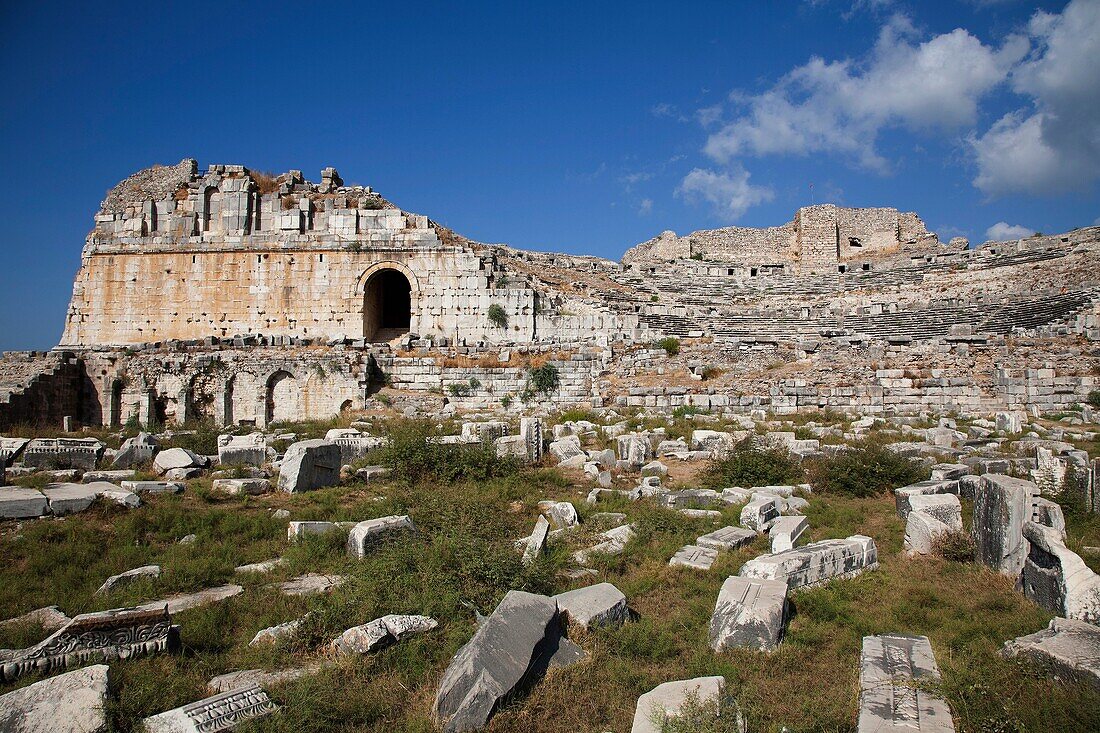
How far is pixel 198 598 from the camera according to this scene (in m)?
5.14

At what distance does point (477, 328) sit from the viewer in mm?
20766

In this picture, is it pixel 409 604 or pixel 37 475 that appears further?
pixel 37 475

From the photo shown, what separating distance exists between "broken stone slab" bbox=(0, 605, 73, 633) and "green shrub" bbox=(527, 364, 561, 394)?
44.0 feet

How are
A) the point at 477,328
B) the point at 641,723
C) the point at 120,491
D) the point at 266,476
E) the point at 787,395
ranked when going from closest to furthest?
the point at 641,723 < the point at 120,491 < the point at 266,476 < the point at 787,395 < the point at 477,328

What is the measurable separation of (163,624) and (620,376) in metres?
14.6

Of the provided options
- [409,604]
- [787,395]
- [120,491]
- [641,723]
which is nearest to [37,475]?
[120,491]

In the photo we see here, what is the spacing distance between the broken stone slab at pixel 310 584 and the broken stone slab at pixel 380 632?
3.10 feet

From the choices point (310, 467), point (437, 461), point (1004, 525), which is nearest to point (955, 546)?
point (1004, 525)

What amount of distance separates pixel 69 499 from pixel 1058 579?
920 cm

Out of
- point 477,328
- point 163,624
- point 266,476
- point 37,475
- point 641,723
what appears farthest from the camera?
point 477,328

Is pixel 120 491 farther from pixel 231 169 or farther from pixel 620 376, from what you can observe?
pixel 231 169

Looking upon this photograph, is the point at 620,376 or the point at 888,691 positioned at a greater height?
the point at 620,376

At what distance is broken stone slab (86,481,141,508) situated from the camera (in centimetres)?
726

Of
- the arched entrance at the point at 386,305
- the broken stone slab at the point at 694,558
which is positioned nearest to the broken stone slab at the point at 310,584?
the broken stone slab at the point at 694,558
